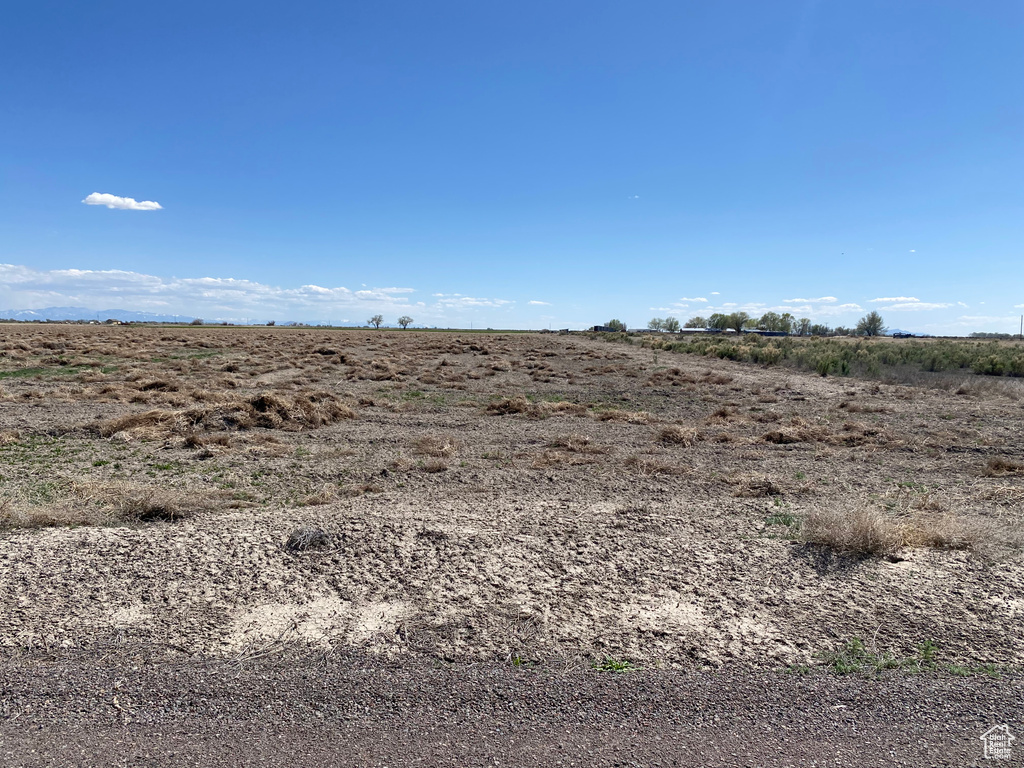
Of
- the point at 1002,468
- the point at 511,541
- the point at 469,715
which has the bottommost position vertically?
the point at 469,715

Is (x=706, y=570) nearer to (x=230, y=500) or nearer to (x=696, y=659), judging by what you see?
(x=696, y=659)

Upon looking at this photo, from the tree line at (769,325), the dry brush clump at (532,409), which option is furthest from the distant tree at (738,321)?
the dry brush clump at (532,409)

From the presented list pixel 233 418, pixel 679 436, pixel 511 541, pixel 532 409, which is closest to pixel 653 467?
pixel 679 436

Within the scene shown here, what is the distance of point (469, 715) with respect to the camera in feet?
10.6

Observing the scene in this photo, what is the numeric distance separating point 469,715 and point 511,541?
8.37ft

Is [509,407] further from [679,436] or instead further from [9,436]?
[9,436]

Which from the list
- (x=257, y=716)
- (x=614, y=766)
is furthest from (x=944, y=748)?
(x=257, y=716)

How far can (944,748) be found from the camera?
9.95 ft

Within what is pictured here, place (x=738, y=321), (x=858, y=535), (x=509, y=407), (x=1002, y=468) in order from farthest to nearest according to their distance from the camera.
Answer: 1. (x=738, y=321)
2. (x=509, y=407)
3. (x=1002, y=468)
4. (x=858, y=535)

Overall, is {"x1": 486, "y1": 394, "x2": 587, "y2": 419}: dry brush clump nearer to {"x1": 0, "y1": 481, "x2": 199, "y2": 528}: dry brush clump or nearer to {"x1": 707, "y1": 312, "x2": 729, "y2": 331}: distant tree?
{"x1": 0, "y1": 481, "x2": 199, "y2": 528}: dry brush clump

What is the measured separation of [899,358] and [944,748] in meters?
40.9

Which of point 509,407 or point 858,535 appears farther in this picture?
point 509,407

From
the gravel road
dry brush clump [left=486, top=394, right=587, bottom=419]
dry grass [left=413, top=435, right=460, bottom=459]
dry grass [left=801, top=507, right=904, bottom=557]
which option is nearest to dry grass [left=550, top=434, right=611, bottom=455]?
dry grass [left=413, top=435, right=460, bottom=459]

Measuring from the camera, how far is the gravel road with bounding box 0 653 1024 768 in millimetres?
2938
